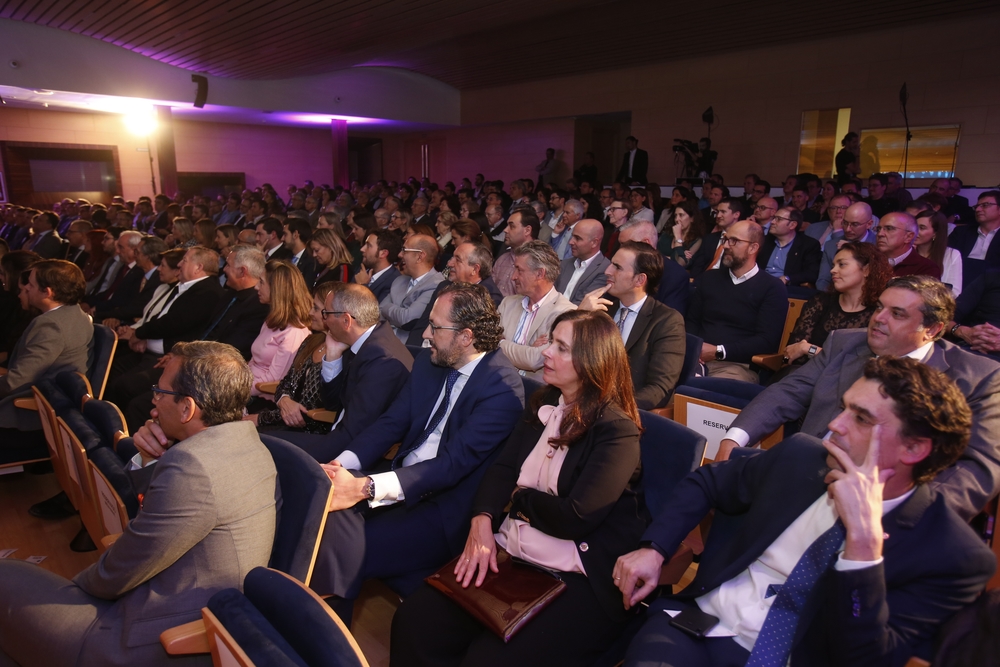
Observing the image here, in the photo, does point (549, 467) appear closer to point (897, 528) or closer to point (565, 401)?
point (565, 401)

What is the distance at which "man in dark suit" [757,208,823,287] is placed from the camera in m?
5.00

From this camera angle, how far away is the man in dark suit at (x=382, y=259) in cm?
454

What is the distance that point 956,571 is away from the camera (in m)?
1.21

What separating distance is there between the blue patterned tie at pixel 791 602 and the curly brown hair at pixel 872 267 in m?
2.04

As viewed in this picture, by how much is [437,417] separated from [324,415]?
0.68 meters

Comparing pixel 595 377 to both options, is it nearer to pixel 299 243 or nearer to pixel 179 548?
pixel 179 548

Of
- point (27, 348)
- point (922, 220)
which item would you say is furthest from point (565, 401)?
point (922, 220)

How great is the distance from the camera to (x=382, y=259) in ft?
15.1

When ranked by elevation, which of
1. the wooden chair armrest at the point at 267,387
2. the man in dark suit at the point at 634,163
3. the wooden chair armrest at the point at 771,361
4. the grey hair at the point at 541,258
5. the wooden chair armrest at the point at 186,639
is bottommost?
the wooden chair armrest at the point at 186,639

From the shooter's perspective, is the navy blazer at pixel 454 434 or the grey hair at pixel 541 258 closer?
the navy blazer at pixel 454 434

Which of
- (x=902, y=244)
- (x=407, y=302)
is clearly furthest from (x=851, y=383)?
(x=407, y=302)

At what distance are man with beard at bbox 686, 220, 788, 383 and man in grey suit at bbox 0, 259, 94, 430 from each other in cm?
334

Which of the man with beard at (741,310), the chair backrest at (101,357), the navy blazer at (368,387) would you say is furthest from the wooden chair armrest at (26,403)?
the man with beard at (741,310)

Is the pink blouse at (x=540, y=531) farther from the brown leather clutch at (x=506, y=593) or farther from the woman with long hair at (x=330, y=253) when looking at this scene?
the woman with long hair at (x=330, y=253)
